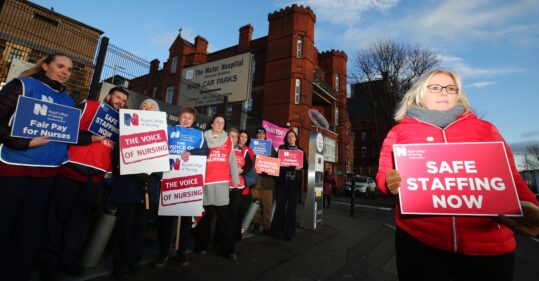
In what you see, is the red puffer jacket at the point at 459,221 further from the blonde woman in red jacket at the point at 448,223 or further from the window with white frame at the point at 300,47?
the window with white frame at the point at 300,47

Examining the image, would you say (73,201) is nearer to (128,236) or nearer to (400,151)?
(128,236)

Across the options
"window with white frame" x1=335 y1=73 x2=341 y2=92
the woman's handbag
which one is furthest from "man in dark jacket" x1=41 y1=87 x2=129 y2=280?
"window with white frame" x1=335 y1=73 x2=341 y2=92

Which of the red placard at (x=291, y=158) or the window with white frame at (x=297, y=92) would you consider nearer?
the red placard at (x=291, y=158)

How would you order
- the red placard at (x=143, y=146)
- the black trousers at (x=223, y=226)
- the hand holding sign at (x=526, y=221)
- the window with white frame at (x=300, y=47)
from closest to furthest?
the hand holding sign at (x=526, y=221) < the red placard at (x=143, y=146) < the black trousers at (x=223, y=226) < the window with white frame at (x=300, y=47)

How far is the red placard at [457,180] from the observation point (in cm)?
137

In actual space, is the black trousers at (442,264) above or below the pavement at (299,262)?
above

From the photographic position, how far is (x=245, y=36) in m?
27.4

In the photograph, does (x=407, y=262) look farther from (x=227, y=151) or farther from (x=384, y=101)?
(x=384, y=101)

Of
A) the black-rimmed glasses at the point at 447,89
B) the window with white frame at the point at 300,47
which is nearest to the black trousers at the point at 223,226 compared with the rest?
the black-rimmed glasses at the point at 447,89

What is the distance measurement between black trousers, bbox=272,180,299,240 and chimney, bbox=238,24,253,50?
24324 mm

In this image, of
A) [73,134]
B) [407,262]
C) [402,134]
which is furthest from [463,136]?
[73,134]

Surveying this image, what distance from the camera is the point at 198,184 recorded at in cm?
368

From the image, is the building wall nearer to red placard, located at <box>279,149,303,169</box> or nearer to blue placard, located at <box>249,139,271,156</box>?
blue placard, located at <box>249,139,271,156</box>

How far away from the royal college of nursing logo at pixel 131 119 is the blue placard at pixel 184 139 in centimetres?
91
